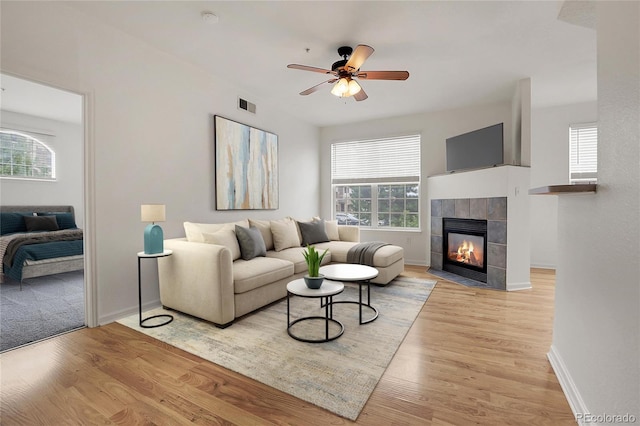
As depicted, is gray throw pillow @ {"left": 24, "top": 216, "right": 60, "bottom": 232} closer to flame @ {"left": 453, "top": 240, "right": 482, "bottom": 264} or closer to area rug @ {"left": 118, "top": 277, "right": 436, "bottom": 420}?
area rug @ {"left": 118, "top": 277, "right": 436, "bottom": 420}

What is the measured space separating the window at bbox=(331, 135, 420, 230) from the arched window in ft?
17.9

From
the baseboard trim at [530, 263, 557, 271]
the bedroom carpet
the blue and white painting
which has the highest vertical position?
the blue and white painting

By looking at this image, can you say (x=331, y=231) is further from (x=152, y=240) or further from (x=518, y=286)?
(x=152, y=240)

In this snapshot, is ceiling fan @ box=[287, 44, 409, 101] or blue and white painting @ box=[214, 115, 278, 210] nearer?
ceiling fan @ box=[287, 44, 409, 101]

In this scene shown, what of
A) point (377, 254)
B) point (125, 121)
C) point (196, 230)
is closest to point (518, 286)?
point (377, 254)

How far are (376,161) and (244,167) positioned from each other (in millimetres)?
2655

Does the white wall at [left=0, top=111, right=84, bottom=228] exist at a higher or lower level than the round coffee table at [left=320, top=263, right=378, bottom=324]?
higher

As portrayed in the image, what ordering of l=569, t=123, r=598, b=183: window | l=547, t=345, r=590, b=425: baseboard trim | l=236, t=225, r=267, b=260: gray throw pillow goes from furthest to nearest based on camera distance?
l=569, t=123, r=598, b=183: window, l=236, t=225, r=267, b=260: gray throw pillow, l=547, t=345, r=590, b=425: baseboard trim

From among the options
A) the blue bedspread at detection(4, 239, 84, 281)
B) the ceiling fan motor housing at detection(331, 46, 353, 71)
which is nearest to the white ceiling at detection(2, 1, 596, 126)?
the ceiling fan motor housing at detection(331, 46, 353, 71)

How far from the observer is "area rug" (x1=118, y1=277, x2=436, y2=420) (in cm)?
179

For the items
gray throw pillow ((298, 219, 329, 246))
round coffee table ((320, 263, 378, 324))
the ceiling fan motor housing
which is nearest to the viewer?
round coffee table ((320, 263, 378, 324))

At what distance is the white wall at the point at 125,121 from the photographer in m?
2.37

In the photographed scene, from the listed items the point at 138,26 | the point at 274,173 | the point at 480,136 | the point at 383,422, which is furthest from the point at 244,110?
the point at 383,422

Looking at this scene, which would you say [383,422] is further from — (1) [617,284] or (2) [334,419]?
→ (1) [617,284]
